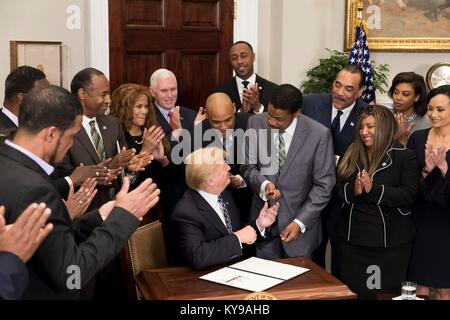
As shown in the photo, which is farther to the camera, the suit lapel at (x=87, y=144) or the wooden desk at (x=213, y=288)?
the suit lapel at (x=87, y=144)

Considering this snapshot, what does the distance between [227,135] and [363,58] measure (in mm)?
2284

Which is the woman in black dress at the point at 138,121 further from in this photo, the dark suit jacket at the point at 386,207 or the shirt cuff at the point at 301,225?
the dark suit jacket at the point at 386,207

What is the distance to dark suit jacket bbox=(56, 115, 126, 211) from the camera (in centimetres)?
389

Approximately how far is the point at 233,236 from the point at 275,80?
141 inches

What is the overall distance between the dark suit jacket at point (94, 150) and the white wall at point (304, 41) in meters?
2.83

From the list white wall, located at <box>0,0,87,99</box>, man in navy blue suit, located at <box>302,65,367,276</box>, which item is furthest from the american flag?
white wall, located at <box>0,0,87,99</box>

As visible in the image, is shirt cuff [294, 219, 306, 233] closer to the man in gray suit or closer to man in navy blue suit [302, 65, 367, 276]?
the man in gray suit

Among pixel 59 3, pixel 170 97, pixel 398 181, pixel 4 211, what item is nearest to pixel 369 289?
pixel 398 181

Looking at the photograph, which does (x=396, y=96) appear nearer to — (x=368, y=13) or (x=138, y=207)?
(x=368, y=13)

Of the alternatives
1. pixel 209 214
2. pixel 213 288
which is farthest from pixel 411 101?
pixel 213 288

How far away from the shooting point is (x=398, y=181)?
3916 mm

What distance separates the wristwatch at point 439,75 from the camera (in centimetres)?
630

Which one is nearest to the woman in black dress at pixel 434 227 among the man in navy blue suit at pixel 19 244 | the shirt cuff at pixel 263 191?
the shirt cuff at pixel 263 191
